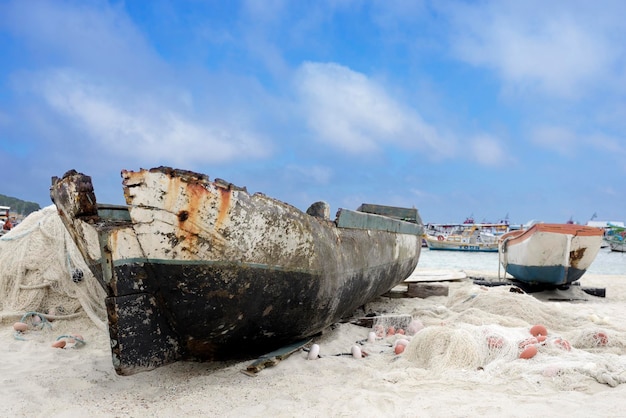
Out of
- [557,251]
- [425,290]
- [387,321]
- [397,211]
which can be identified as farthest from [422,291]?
[557,251]

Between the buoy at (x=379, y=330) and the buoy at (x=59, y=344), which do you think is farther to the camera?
the buoy at (x=379, y=330)

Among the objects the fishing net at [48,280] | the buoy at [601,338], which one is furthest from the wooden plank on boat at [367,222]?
the fishing net at [48,280]

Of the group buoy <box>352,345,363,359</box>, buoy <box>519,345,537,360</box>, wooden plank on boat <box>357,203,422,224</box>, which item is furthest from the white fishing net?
wooden plank on boat <box>357,203,422,224</box>

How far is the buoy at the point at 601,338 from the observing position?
420 cm

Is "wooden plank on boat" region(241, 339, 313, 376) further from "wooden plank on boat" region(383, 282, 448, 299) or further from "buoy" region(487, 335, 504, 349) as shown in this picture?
"wooden plank on boat" region(383, 282, 448, 299)

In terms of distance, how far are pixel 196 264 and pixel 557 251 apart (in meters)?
8.01

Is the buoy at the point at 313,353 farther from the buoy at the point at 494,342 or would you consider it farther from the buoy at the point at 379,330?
the buoy at the point at 494,342

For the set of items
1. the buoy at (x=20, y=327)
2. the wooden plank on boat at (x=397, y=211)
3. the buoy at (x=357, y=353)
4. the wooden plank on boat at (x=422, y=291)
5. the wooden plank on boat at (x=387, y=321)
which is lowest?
the buoy at (x=20, y=327)

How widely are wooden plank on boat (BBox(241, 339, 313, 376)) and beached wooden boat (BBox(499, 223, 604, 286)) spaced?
674 centimetres

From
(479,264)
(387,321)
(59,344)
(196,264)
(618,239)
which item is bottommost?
(59,344)

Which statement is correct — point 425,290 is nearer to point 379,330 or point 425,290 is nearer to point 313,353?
point 379,330

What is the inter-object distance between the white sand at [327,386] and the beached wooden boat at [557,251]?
4.77 m

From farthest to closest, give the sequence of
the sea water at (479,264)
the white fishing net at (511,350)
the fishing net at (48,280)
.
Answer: the sea water at (479,264), the fishing net at (48,280), the white fishing net at (511,350)

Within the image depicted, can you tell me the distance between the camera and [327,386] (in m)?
3.16
